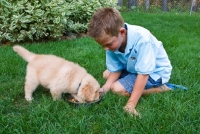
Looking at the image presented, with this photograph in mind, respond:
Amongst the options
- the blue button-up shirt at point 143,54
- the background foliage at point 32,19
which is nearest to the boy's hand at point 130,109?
the blue button-up shirt at point 143,54

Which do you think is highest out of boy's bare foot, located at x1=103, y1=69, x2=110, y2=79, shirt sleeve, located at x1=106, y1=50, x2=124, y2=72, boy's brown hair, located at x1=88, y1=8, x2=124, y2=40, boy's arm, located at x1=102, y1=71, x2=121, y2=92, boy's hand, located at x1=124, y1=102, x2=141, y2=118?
boy's brown hair, located at x1=88, y1=8, x2=124, y2=40

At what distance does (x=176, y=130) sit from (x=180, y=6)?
13496 millimetres

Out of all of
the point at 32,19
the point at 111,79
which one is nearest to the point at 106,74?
the point at 111,79

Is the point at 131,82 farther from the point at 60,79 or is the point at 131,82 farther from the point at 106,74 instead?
the point at 60,79

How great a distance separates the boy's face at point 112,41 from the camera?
2547 mm

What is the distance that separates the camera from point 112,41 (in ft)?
8.50

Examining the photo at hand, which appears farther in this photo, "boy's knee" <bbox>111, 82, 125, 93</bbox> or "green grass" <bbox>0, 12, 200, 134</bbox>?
"boy's knee" <bbox>111, 82, 125, 93</bbox>

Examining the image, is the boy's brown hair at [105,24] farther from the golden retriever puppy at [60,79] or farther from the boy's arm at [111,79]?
the boy's arm at [111,79]

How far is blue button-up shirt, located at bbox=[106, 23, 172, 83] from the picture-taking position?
2641 millimetres

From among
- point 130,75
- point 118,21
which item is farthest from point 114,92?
point 118,21

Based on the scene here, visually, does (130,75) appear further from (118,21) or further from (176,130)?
(176,130)

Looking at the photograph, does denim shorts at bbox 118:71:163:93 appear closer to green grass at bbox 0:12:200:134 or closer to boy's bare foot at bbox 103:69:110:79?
green grass at bbox 0:12:200:134

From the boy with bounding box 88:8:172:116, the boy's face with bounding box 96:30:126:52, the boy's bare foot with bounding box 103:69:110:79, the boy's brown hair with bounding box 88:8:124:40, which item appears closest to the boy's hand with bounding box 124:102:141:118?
the boy with bounding box 88:8:172:116

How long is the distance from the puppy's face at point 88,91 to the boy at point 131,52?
1.13 feet
